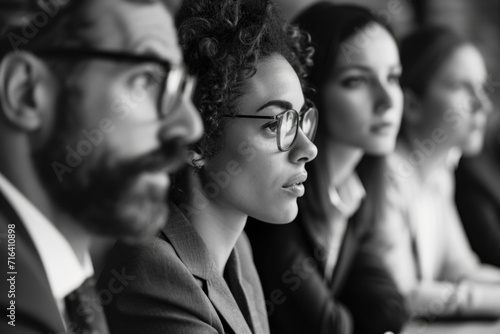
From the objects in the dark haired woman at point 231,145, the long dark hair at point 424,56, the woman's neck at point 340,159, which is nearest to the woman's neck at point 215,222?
the dark haired woman at point 231,145

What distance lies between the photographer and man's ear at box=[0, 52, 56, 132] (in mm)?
783

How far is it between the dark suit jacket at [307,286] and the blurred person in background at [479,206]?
23.6 inches

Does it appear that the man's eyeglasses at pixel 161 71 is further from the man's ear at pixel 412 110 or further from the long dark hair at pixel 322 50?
the man's ear at pixel 412 110

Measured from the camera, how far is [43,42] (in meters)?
0.80

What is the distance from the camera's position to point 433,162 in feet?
6.53

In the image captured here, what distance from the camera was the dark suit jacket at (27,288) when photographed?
31.8 inches

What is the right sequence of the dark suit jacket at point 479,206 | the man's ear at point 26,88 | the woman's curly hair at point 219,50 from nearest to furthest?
the man's ear at point 26,88, the woman's curly hair at point 219,50, the dark suit jacket at point 479,206

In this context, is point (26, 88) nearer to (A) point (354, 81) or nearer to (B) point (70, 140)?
(B) point (70, 140)

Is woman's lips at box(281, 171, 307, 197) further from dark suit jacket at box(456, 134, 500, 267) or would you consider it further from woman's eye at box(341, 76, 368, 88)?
dark suit jacket at box(456, 134, 500, 267)

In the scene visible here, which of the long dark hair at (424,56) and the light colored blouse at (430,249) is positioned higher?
the long dark hair at (424,56)

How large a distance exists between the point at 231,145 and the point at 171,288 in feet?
0.89

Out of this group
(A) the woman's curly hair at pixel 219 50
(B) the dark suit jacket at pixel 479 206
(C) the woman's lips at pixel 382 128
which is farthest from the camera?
(B) the dark suit jacket at pixel 479 206

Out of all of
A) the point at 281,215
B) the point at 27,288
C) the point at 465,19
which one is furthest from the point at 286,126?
the point at 465,19

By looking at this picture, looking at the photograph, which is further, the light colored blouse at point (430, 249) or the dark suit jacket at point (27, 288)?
the light colored blouse at point (430, 249)
